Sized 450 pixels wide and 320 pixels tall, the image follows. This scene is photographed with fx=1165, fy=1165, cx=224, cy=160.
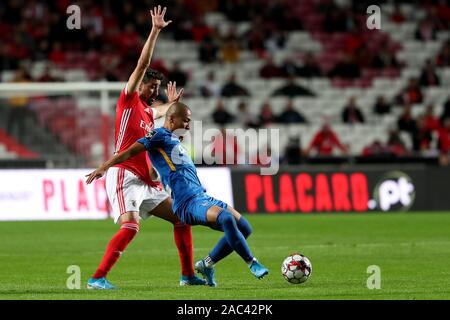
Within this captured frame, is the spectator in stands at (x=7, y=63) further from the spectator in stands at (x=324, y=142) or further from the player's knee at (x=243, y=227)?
the player's knee at (x=243, y=227)

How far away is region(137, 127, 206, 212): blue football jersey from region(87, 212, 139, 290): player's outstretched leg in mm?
517

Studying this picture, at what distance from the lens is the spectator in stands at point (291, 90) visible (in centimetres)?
3100

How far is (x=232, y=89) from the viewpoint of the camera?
3066cm

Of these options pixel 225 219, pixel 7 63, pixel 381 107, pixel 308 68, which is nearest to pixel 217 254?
pixel 225 219

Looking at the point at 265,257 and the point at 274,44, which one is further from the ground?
the point at 274,44

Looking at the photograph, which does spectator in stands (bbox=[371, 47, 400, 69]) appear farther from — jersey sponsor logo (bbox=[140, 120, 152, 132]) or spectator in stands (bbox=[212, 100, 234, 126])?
jersey sponsor logo (bbox=[140, 120, 152, 132])

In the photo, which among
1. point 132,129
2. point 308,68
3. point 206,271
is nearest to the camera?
point 206,271

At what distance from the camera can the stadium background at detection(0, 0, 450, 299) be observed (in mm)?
24266

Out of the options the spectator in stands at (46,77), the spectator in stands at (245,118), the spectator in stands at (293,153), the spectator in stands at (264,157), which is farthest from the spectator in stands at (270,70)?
the spectator in stands at (46,77)

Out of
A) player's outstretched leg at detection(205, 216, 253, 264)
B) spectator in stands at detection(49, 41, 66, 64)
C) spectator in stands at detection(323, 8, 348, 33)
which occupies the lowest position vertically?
player's outstretched leg at detection(205, 216, 253, 264)

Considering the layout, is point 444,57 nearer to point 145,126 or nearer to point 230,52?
point 230,52

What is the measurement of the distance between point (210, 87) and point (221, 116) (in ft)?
6.62

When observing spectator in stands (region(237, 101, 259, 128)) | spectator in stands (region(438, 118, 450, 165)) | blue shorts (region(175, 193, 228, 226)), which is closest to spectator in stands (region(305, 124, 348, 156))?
spectator in stands (region(237, 101, 259, 128))
